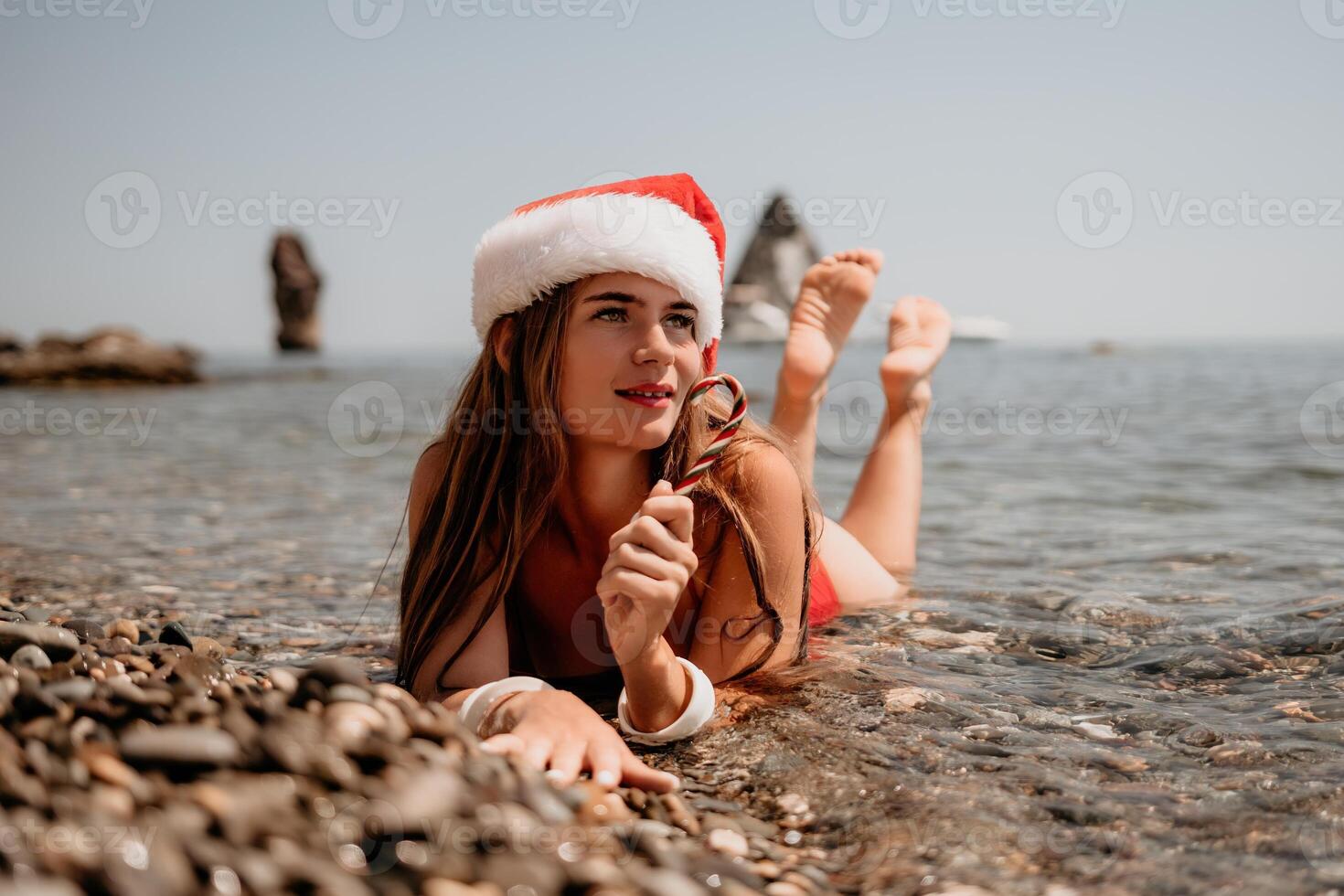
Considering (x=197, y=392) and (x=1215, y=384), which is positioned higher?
(x=1215, y=384)

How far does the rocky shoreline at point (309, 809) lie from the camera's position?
57.0 inches

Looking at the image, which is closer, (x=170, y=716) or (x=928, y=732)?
(x=170, y=716)

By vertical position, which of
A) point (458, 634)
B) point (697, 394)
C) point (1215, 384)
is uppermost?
point (1215, 384)

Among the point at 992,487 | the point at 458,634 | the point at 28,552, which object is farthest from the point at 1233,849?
the point at 992,487

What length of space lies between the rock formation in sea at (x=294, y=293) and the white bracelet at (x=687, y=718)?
190 feet

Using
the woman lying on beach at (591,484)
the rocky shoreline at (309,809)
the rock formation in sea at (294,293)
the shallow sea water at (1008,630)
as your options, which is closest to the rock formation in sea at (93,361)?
the shallow sea water at (1008,630)

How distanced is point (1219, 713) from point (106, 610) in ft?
12.9

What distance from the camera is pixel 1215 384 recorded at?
1642cm

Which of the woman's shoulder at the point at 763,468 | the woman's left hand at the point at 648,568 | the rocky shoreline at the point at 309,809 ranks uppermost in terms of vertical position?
the woman's shoulder at the point at 763,468

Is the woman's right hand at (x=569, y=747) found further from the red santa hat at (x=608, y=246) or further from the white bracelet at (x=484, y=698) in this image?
the red santa hat at (x=608, y=246)

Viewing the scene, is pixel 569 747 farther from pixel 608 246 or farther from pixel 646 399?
pixel 608 246

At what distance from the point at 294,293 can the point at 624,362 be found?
57831 mm

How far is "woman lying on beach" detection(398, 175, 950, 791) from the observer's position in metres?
2.94

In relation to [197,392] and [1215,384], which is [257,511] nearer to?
[1215,384]
